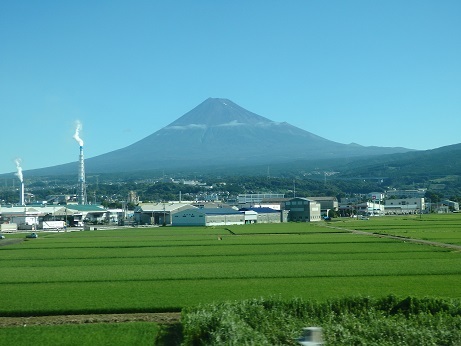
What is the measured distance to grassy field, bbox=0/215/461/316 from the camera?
34.0 ft

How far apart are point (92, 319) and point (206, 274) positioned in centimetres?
446

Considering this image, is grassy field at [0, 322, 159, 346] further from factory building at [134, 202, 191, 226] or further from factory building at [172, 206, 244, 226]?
factory building at [134, 202, 191, 226]

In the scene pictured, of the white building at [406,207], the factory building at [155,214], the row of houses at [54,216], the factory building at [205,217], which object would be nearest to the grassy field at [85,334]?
the factory building at [205,217]

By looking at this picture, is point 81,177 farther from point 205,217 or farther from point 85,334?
point 85,334

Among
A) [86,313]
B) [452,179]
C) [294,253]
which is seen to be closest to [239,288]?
[86,313]

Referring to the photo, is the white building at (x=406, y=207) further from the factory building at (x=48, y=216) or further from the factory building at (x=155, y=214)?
the factory building at (x=48, y=216)

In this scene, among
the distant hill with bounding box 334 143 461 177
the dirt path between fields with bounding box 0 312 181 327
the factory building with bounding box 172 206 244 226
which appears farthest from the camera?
the distant hill with bounding box 334 143 461 177

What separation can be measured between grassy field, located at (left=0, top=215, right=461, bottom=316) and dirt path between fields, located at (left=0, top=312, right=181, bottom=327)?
22 cm

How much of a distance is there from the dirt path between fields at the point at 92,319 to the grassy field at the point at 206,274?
22 centimetres

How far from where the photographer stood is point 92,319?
9.13 m

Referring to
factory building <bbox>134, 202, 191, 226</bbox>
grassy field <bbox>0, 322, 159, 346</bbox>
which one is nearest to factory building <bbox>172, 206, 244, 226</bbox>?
factory building <bbox>134, 202, 191, 226</bbox>

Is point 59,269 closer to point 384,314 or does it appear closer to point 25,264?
point 25,264

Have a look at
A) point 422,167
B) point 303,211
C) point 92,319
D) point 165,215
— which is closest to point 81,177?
point 165,215

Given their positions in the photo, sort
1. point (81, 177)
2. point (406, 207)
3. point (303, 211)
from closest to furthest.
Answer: point (303, 211), point (81, 177), point (406, 207)
